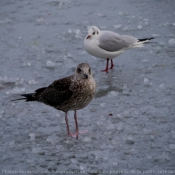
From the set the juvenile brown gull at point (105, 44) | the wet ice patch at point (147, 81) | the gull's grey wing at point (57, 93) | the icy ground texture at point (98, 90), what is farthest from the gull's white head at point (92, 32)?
the gull's grey wing at point (57, 93)

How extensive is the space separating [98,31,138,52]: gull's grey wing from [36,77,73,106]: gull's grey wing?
8.31ft

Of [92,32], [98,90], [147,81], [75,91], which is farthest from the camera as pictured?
[92,32]

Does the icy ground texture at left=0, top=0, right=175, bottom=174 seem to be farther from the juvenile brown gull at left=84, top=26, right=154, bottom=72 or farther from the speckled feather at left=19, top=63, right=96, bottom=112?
the speckled feather at left=19, top=63, right=96, bottom=112

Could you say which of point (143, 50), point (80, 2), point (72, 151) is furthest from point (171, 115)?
point (80, 2)

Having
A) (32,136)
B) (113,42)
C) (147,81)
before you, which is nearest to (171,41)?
(113,42)

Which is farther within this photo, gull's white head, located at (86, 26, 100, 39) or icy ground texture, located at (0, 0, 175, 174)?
gull's white head, located at (86, 26, 100, 39)

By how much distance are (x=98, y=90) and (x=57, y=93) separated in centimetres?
167

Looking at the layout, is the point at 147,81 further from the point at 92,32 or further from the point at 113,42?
the point at 92,32

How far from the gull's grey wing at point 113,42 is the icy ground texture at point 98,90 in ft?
1.10

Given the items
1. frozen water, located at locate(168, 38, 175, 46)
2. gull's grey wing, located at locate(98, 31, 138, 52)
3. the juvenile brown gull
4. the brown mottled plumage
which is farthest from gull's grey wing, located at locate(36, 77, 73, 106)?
frozen water, located at locate(168, 38, 175, 46)

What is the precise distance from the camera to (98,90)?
718 centimetres

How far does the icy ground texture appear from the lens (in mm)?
5066

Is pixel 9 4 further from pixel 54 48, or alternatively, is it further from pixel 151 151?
pixel 151 151

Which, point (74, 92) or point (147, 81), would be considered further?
point (147, 81)
